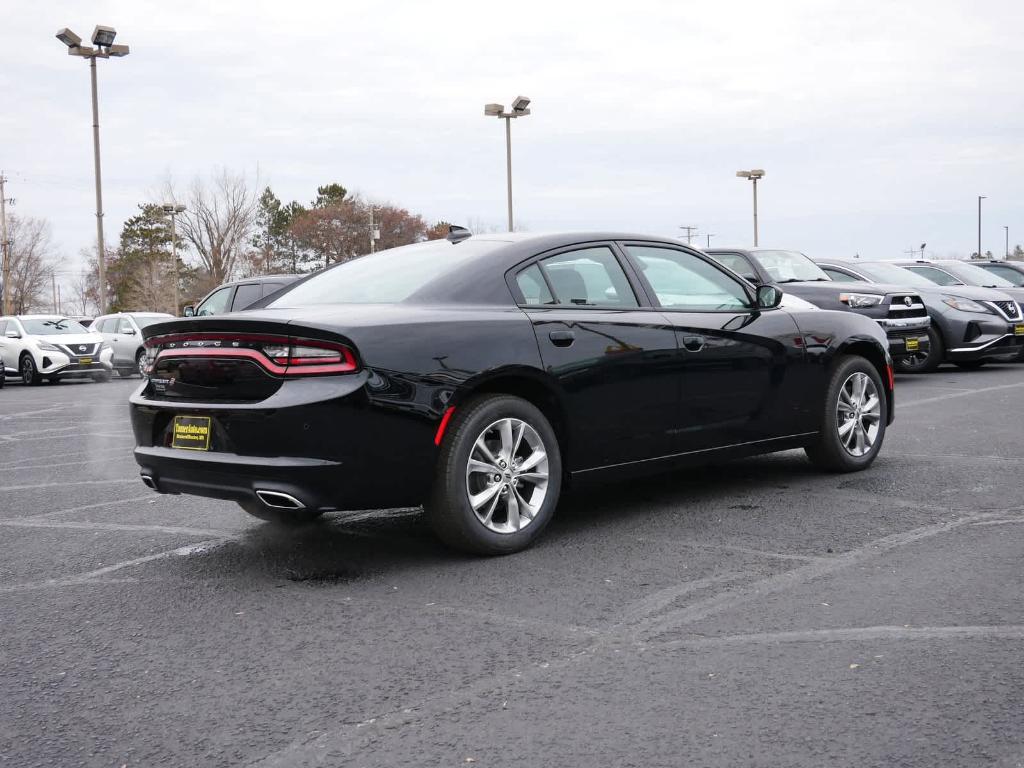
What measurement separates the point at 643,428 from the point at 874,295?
9135 mm

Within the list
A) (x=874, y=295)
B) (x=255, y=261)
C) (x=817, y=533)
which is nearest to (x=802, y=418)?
(x=817, y=533)

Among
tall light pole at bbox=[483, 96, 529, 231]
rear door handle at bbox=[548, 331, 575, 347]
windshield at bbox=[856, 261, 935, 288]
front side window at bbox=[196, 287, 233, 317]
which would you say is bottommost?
rear door handle at bbox=[548, 331, 575, 347]

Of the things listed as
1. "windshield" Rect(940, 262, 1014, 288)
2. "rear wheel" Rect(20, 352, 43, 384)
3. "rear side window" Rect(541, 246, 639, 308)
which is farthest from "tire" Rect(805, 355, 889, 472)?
"rear wheel" Rect(20, 352, 43, 384)

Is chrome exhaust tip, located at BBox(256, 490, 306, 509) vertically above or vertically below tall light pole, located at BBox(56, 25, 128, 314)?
below

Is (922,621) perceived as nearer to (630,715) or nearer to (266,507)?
(630,715)

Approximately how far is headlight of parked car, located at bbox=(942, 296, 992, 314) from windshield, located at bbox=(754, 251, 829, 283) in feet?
6.19

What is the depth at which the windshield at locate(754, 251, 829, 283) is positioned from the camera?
1399cm

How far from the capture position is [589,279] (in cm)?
567

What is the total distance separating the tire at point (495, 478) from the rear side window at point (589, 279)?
2.32 ft

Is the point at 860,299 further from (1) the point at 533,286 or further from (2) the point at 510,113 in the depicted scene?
(2) the point at 510,113

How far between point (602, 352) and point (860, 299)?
360 inches

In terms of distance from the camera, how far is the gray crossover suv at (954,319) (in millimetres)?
14891

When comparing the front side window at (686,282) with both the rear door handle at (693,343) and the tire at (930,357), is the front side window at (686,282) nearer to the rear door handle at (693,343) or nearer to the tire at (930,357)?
the rear door handle at (693,343)

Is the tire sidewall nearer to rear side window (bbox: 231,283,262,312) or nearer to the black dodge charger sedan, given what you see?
the black dodge charger sedan
